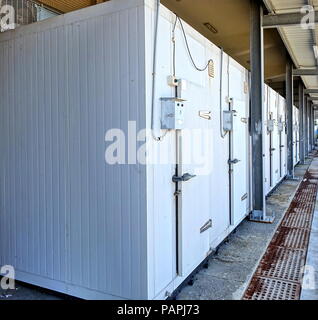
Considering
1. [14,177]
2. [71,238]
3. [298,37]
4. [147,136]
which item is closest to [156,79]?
[147,136]

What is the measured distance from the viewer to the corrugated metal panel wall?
7.66 feet

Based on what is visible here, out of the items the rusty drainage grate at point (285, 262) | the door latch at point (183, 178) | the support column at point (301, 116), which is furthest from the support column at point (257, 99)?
the support column at point (301, 116)

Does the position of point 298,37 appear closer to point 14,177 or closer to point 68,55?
point 68,55

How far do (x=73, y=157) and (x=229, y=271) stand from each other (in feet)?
6.37

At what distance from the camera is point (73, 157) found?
2637mm

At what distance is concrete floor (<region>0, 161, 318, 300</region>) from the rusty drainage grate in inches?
3.5

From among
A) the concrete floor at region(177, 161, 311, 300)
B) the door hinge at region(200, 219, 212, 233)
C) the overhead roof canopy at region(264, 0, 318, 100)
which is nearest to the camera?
the concrete floor at region(177, 161, 311, 300)

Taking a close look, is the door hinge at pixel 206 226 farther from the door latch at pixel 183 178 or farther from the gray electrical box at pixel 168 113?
the gray electrical box at pixel 168 113

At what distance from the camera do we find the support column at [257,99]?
4.98m

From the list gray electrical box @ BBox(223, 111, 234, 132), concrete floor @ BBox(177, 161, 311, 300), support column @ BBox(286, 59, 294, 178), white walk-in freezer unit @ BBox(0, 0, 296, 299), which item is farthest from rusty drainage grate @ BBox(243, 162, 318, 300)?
support column @ BBox(286, 59, 294, 178)

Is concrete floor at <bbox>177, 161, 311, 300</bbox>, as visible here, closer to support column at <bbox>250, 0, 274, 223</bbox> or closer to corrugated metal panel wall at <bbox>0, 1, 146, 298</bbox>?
support column at <bbox>250, 0, 274, 223</bbox>

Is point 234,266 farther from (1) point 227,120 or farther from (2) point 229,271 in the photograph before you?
(1) point 227,120

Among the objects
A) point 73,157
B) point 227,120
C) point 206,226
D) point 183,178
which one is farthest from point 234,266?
point 73,157

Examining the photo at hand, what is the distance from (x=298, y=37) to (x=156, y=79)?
5453 millimetres
